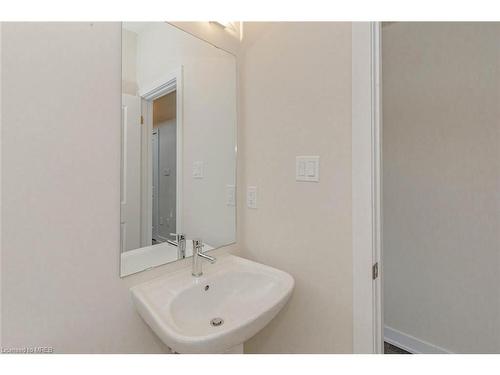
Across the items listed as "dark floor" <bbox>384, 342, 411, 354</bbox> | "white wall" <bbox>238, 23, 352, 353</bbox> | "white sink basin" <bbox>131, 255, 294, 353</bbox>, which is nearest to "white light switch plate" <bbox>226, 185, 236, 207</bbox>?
"white wall" <bbox>238, 23, 352, 353</bbox>

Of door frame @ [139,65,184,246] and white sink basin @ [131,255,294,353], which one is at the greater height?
door frame @ [139,65,184,246]

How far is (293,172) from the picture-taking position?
1.19m

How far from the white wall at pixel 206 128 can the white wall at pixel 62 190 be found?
13.2 inches

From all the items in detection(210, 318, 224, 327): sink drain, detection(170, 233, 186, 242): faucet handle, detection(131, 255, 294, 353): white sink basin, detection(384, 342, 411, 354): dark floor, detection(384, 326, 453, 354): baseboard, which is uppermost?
detection(170, 233, 186, 242): faucet handle

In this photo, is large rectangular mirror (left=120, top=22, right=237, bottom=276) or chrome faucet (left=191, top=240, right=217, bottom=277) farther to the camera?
chrome faucet (left=191, top=240, right=217, bottom=277)

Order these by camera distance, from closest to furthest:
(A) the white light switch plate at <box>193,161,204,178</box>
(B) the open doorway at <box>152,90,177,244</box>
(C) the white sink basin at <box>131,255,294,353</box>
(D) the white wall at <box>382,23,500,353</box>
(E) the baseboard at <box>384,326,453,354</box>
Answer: (C) the white sink basin at <box>131,255,294,353</box> < (B) the open doorway at <box>152,90,177,244</box> < (A) the white light switch plate at <box>193,161,204,178</box> < (D) the white wall at <box>382,23,500,353</box> < (E) the baseboard at <box>384,326,453,354</box>

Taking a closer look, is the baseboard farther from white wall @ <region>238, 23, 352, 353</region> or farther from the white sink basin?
the white sink basin

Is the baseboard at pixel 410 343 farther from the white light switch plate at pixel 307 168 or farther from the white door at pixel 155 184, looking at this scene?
the white door at pixel 155 184

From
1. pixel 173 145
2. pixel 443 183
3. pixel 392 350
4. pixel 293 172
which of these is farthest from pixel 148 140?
pixel 392 350

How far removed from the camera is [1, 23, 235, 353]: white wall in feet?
2.48

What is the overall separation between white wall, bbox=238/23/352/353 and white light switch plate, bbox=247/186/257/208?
1.5 inches

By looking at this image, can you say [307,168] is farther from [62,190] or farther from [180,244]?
[62,190]

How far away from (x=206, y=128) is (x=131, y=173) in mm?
484

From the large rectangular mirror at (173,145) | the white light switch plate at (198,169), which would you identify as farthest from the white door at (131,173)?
the white light switch plate at (198,169)
